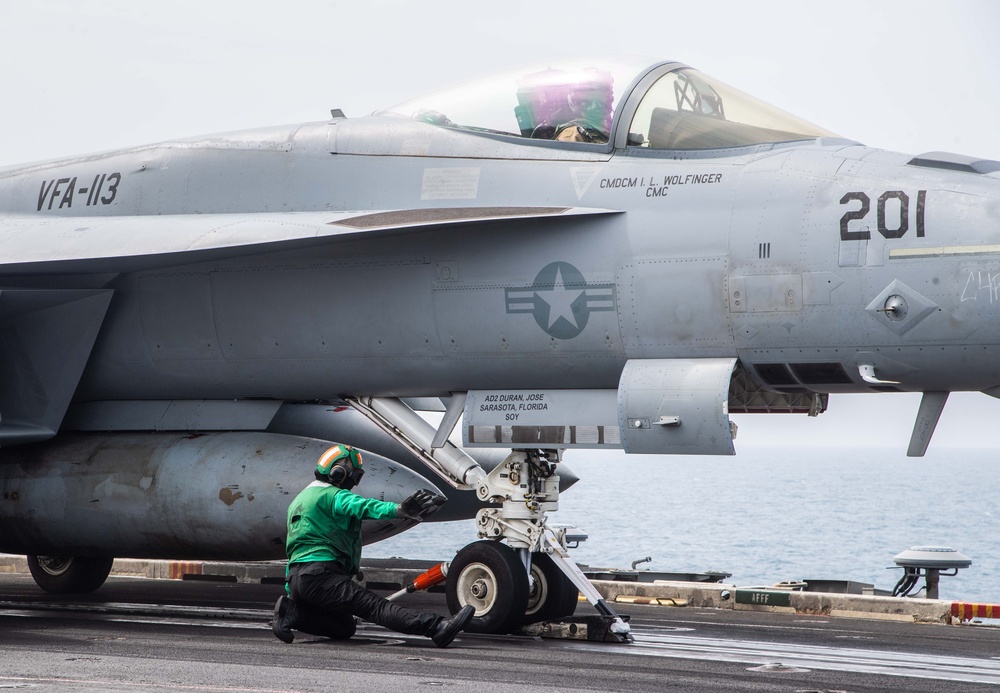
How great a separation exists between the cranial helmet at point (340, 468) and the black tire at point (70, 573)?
5121 millimetres

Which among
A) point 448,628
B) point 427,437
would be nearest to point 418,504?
point 448,628

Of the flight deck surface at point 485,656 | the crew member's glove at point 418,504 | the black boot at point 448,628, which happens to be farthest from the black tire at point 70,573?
the black boot at point 448,628

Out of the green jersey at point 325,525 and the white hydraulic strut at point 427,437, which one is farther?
the white hydraulic strut at point 427,437

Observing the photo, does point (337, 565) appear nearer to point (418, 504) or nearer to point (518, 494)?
point (418, 504)

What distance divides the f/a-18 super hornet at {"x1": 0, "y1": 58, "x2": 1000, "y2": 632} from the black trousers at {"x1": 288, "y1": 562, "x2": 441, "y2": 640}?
2.88 feet

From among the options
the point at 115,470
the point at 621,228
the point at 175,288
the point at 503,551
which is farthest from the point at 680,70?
the point at 115,470

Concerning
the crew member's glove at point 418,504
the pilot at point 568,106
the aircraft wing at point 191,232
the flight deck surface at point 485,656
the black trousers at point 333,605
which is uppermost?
the pilot at point 568,106

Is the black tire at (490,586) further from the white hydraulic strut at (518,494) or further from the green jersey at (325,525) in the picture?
the green jersey at (325,525)

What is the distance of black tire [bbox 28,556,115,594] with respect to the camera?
12938mm

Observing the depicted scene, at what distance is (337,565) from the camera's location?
28.4ft

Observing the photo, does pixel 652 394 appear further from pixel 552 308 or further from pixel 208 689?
pixel 208 689

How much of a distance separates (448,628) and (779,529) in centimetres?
8352

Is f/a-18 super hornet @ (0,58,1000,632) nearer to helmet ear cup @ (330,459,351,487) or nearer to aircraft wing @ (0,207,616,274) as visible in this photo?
aircraft wing @ (0,207,616,274)

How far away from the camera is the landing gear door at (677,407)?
852 cm
